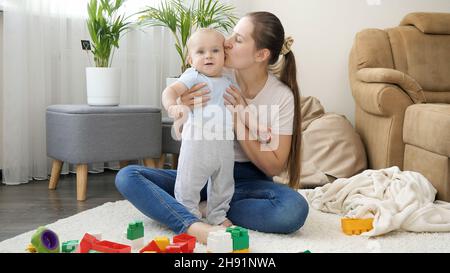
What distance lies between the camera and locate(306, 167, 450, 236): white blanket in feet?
7.06

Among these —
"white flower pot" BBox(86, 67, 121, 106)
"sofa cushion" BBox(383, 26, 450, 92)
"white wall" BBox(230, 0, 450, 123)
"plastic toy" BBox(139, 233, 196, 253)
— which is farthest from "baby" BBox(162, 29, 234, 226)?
"white wall" BBox(230, 0, 450, 123)

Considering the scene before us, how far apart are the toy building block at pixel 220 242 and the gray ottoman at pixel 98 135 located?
130 cm

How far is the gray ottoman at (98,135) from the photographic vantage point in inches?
110

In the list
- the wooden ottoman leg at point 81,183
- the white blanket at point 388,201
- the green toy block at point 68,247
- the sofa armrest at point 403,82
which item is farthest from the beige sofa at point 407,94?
the green toy block at point 68,247

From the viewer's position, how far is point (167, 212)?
1.94 m

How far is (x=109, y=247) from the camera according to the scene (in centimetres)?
163

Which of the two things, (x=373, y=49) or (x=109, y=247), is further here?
(x=373, y=49)

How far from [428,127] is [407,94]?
0.42m

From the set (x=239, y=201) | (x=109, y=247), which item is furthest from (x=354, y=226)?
(x=109, y=247)

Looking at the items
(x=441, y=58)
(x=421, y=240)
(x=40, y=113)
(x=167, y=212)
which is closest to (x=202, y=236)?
(x=167, y=212)

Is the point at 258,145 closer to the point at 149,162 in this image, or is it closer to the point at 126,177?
the point at 126,177

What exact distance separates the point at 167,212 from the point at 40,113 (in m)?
1.66

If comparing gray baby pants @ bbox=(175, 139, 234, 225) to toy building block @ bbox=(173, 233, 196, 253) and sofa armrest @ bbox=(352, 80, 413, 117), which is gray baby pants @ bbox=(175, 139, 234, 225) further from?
sofa armrest @ bbox=(352, 80, 413, 117)
